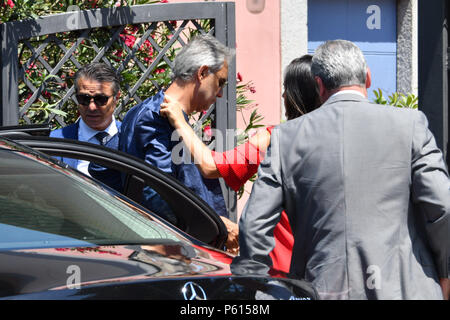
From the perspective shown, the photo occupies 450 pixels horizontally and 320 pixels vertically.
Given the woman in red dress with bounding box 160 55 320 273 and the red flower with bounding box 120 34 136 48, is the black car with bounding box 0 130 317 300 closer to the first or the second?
the woman in red dress with bounding box 160 55 320 273

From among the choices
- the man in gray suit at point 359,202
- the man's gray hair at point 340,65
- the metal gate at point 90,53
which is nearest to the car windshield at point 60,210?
the man in gray suit at point 359,202

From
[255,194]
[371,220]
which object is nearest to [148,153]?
[255,194]

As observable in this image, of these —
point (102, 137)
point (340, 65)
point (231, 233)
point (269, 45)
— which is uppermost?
point (269, 45)

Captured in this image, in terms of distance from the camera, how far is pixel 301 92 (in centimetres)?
323

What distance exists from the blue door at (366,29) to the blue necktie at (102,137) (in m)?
4.81

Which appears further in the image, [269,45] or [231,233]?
[269,45]

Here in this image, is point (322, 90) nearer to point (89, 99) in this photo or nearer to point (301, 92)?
point (301, 92)

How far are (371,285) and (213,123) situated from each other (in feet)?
9.64

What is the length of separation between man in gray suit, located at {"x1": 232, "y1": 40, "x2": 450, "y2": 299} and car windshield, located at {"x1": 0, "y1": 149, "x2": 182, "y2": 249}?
17.4 inches

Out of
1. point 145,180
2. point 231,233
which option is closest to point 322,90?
point 145,180

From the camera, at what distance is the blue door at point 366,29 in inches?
355

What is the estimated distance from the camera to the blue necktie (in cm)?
456

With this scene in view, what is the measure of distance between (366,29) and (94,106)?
5450 mm

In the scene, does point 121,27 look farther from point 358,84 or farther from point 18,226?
point 18,226
